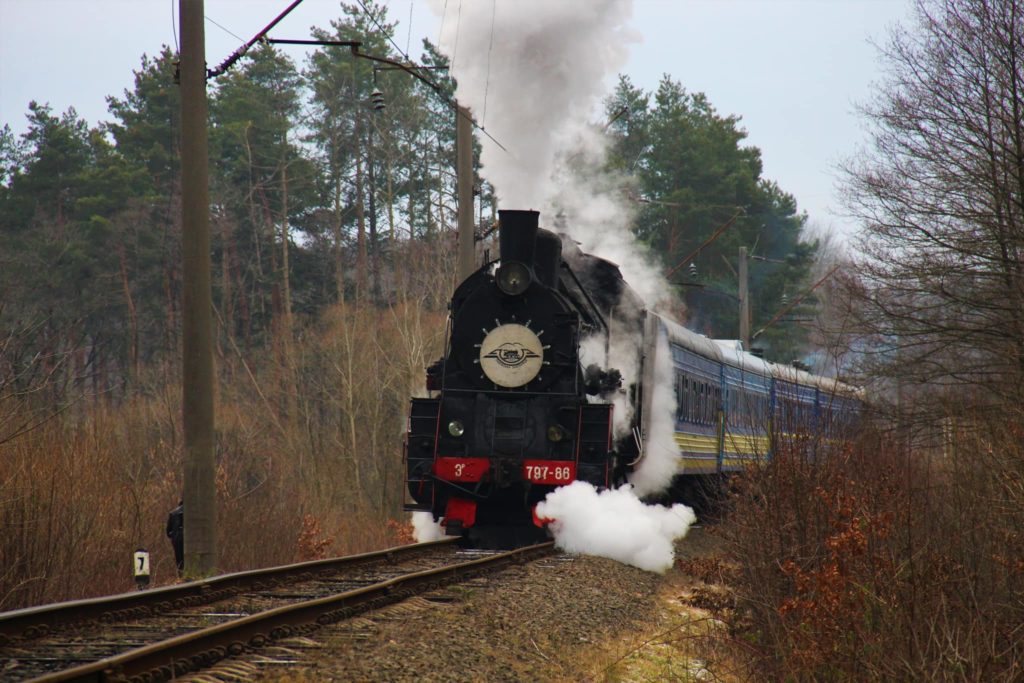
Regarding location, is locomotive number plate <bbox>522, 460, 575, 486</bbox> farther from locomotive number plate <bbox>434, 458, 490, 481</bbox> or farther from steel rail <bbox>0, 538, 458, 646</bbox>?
steel rail <bbox>0, 538, 458, 646</bbox>

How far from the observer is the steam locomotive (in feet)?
45.0

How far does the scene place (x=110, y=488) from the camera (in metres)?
12.9

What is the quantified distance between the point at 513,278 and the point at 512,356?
3.01 feet

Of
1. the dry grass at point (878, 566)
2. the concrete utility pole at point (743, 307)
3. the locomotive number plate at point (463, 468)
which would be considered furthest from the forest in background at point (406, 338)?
the concrete utility pole at point (743, 307)

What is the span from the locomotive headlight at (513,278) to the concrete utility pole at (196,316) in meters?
3.80

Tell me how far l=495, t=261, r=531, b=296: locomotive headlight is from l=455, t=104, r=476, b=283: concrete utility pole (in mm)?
2312

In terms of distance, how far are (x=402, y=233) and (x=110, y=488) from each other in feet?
105

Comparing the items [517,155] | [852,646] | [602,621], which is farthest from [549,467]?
[852,646]

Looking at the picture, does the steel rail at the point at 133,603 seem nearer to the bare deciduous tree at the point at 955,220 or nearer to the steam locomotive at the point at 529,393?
the steam locomotive at the point at 529,393

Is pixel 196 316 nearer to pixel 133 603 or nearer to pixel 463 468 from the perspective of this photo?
pixel 133 603

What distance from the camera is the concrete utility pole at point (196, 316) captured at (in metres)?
11.1

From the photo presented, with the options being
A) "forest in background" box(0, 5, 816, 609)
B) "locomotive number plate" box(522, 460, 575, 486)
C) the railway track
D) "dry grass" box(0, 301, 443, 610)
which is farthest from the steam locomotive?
"forest in background" box(0, 5, 816, 609)

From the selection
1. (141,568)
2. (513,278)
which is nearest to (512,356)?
(513,278)

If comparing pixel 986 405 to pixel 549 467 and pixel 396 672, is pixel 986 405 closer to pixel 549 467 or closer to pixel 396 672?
pixel 549 467
